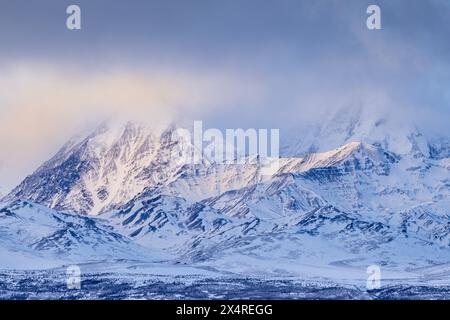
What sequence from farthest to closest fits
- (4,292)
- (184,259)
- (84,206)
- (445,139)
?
(184,259) < (84,206) < (445,139) < (4,292)

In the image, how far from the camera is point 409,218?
83.2 m

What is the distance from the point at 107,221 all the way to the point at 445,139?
38.2 ft

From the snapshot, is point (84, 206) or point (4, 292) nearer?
point (4, 292)

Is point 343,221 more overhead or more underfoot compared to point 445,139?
more underfoot

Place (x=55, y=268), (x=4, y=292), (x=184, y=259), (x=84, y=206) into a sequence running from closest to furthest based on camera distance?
(x=4, y=292) < (x=55, y=268) < (x=84, y=206) < (x=184, y=259)

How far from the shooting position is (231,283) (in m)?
29.0

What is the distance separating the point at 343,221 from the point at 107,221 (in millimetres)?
54997

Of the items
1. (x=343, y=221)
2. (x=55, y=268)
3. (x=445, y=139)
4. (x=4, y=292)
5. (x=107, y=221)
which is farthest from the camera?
(x=343, y=221)

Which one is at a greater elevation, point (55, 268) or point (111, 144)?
point (111, 144)

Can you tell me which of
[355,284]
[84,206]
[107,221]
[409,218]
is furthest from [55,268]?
[409,218]
